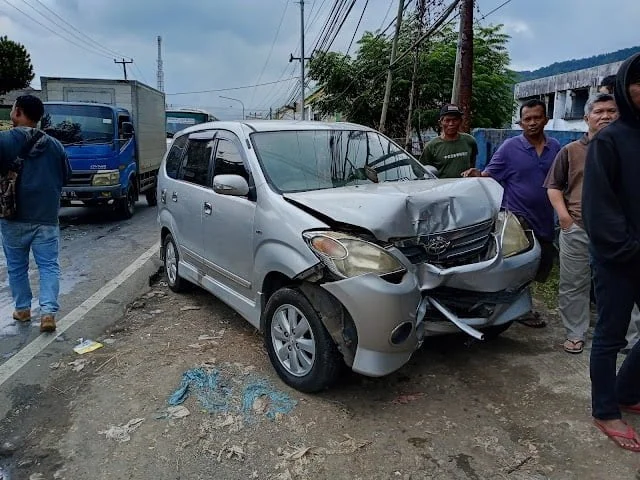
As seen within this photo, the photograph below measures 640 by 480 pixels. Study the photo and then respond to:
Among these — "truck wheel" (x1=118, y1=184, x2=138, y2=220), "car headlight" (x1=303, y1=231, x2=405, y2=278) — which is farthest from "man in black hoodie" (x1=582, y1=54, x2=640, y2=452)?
"truck wheel" (x1=118, y1=184, x2=138, y2=220)

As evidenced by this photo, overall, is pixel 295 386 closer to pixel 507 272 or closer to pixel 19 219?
pixel 507 272

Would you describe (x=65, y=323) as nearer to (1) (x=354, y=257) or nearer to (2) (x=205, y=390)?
(2) (x=205, y=390)

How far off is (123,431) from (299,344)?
1140 millimetres

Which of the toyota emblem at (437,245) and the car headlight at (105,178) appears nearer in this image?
the toyota emblem at (437,245)

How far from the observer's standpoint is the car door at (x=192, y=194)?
4.82 meters

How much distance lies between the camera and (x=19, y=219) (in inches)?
180

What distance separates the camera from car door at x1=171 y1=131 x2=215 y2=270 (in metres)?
4.82

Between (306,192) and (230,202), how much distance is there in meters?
0.70

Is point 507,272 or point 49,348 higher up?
point 507,272

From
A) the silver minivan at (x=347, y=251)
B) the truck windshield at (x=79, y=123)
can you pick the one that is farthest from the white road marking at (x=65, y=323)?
the truck windshield at (x=79, y=123)

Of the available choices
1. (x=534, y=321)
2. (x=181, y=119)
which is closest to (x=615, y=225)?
(x=534, y=321)

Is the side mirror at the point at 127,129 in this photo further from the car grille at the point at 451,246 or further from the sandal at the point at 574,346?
the sandal at the point at 574,346

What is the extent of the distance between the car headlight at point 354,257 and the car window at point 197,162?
202 cm

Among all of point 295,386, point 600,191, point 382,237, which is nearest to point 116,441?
point 295,386
